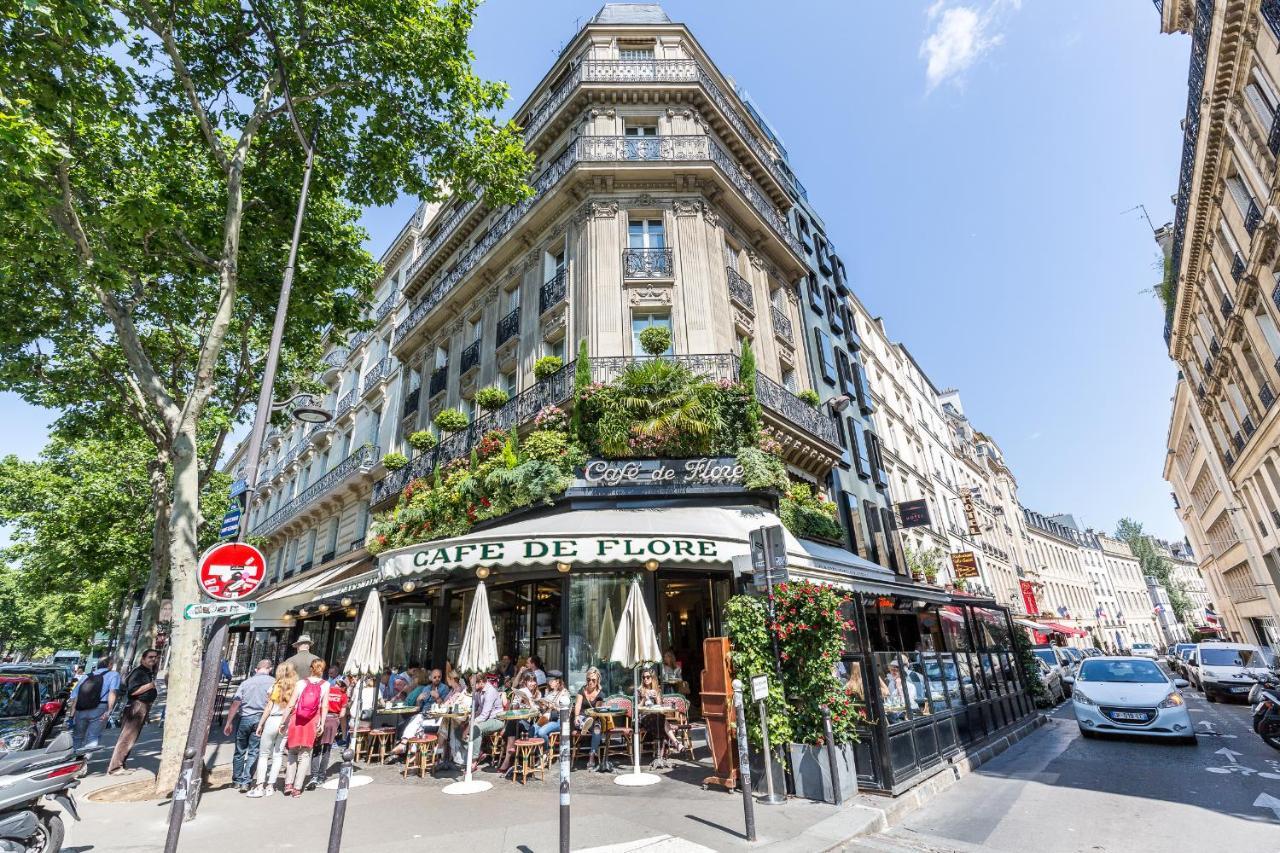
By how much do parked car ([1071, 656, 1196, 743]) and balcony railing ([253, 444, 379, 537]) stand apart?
69.5 feet

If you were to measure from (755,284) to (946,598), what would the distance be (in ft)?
32.6

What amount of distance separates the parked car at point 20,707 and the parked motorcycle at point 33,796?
676 cm

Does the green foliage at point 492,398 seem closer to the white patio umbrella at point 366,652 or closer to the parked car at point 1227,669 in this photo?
the white patio umbrella at point 366,652

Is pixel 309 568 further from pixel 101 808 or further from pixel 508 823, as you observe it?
pixel 508 823

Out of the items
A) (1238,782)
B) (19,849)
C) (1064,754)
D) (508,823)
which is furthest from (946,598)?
(19,849)

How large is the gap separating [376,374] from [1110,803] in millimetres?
25621

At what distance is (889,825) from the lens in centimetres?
575

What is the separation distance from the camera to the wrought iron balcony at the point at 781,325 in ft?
55.0

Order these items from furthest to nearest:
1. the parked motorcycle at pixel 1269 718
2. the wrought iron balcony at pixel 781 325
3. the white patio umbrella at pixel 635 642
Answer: the wrought iron balcony at pixel 781 325
the parked motorcycle at pixel 1269 718
the white patio umbrella at pixel 635 642

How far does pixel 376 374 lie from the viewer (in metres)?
24.6

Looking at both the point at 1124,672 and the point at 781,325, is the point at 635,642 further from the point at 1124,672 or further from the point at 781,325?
the point at 781,325

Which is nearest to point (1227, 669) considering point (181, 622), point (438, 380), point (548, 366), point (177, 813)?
point (548, 366)

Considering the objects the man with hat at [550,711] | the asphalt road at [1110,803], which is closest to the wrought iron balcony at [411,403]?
the man with hat at [550,711]

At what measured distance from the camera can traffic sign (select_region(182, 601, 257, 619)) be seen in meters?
5.30
